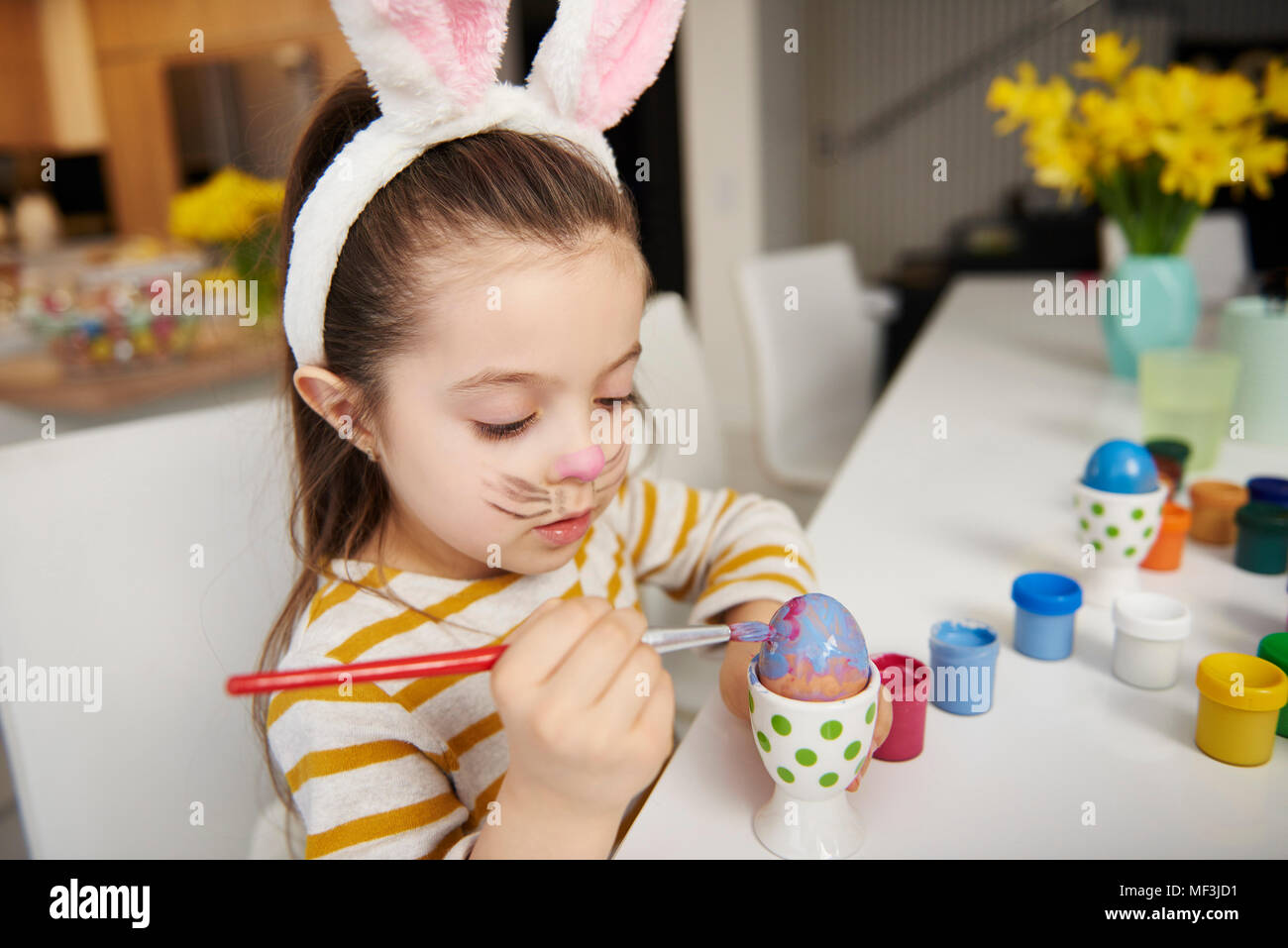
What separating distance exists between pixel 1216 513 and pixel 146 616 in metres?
0.93

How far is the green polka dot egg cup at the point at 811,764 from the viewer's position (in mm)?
481

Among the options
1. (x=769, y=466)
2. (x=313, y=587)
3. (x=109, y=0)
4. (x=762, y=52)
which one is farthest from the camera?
(x=109, y=0)

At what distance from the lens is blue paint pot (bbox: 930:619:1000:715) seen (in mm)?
620

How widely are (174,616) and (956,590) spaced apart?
0.66 meters

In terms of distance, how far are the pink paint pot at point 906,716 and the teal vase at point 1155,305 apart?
3.37ft

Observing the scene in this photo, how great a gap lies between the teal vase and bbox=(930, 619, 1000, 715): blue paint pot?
0.94 meters

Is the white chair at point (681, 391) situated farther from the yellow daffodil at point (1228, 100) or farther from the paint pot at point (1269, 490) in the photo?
the yellow daffodil at point (1228, 100)

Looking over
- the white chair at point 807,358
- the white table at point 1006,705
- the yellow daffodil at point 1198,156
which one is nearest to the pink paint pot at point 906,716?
the white table at point 1006,705

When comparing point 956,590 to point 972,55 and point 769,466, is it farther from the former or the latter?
point 972,55

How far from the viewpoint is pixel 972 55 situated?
5.23 meters

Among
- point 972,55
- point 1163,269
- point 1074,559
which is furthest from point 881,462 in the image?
point 972,55

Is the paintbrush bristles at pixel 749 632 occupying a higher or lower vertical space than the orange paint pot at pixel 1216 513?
higher
